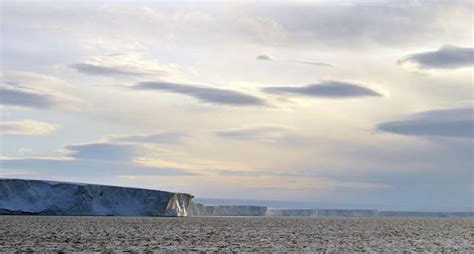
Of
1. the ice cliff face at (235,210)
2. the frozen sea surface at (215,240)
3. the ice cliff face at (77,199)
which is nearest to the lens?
the frozen sea surface at (215,240)

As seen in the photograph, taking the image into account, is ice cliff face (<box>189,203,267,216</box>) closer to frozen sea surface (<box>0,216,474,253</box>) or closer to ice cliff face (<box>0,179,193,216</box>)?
ice cliff face (<box>0,179,193,216</box>)

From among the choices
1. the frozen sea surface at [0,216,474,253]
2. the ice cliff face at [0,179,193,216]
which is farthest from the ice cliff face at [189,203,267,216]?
the frozen sea surface at [0,216,474,253]

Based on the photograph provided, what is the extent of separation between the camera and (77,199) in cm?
7262

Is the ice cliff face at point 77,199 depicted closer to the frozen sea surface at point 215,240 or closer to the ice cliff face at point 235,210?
the frozen sea surface at point 215,240

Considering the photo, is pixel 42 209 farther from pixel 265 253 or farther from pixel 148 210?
pixel 265 253

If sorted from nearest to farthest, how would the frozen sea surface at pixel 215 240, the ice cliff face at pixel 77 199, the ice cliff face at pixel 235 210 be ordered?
1. the frozen sea surface at pixel 215 240
2. the ice cliff face at pixel 77 199
3. the ice cliff face at pixel 235 210

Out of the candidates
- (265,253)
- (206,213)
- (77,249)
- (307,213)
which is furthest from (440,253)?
(307,213)

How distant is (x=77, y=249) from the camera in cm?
2594

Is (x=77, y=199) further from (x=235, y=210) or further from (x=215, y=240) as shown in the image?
(x=235, y=210)

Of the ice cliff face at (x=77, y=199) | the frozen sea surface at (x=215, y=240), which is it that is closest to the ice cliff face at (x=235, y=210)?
the ice cliff face at (x=77, y=199)

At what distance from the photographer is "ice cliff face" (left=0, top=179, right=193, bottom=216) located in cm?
6988

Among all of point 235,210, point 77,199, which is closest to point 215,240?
point 77,199

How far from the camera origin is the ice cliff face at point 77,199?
6988 centimetres

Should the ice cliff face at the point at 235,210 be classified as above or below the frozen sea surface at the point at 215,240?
above
